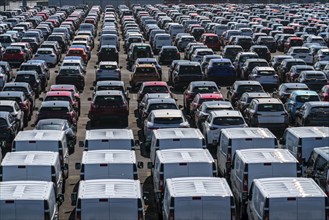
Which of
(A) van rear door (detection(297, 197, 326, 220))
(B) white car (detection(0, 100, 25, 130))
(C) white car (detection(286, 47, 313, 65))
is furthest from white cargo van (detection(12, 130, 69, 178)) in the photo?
(C) white car (detection(286, 47, 313, 65))

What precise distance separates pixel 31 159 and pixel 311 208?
23.8 feet

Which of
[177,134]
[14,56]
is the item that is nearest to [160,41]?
[14,56]

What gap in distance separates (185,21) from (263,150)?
5704 centimetres

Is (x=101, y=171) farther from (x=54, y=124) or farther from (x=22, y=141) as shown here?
(x=54, y=124)

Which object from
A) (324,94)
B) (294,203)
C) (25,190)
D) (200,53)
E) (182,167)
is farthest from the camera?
(200,53)

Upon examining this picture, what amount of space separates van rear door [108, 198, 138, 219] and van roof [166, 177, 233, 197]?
0.93 metres

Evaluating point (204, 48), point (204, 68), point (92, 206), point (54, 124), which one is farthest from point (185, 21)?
point (92, 206)

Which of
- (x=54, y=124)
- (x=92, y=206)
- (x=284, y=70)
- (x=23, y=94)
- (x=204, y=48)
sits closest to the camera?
(x=92, y=206)

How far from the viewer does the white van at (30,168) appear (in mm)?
18953

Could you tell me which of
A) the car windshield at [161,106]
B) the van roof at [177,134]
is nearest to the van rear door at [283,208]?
the van roof at [177,134]

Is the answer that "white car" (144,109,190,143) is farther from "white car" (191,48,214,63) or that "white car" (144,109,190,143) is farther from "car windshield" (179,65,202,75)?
"white car" (191,48,214,63)

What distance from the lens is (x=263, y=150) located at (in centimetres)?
1986

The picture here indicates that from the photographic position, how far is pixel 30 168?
19.0m

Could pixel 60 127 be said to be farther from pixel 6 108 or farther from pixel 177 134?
pixel 177 134
